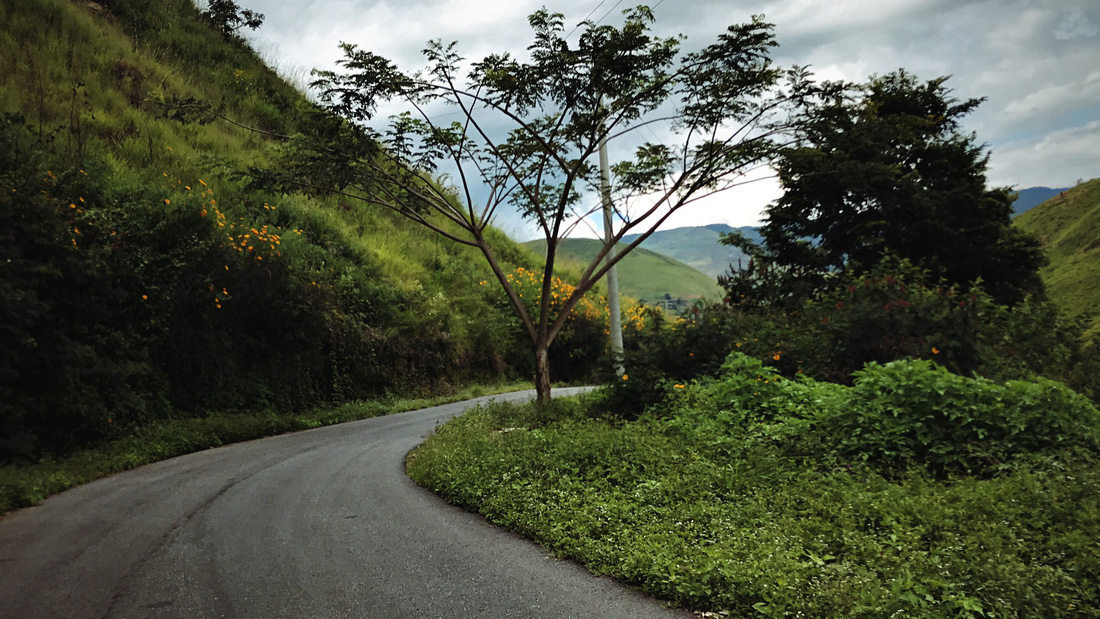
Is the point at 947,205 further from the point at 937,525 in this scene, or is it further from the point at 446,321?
the point at 446,321

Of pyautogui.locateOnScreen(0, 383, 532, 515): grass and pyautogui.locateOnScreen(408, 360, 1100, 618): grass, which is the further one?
Answer: pyautogui.locateOnScreen(0, 383, 532, 515): grass

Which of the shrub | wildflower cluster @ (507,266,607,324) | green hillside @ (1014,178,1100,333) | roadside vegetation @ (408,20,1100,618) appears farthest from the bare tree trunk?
green hillside @ (1014,178,1100,333)

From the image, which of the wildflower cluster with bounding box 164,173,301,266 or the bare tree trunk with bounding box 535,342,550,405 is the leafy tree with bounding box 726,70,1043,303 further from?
the wildflower cluster with bounding box 164,173,301,266

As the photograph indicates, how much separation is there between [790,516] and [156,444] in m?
10.8

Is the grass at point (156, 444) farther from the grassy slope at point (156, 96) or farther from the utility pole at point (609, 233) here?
the utility pole at point (609, 233)

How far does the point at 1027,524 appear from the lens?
15.9 ft

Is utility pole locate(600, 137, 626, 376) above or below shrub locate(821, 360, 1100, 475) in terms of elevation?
above

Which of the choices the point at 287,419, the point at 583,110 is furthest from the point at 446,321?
the point at 583,110

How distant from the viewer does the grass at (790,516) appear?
405 cm

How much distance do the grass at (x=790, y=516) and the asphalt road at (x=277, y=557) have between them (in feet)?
1.42

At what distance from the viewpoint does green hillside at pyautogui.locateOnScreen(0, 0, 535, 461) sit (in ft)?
35.0

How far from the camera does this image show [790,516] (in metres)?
5.56

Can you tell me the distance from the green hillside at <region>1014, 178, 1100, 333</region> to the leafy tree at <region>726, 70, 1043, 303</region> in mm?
4414

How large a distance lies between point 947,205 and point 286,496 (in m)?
16.7
